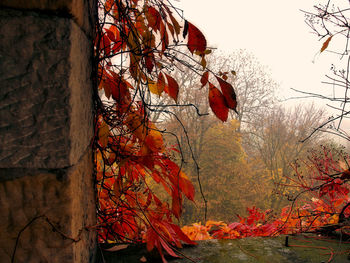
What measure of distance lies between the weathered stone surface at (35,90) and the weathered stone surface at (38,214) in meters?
0.04

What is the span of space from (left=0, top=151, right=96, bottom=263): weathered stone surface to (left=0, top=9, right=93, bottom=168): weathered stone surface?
41 mm

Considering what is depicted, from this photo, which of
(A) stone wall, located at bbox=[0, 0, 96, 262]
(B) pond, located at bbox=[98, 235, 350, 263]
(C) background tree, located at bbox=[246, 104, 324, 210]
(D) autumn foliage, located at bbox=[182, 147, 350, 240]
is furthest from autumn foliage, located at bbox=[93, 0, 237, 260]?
(C) background tree, located at bbox=[246, 104, 324, 210]

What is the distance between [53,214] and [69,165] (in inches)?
4.7

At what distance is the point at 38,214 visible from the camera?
0.58 m

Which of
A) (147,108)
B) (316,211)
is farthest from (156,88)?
(316,211)

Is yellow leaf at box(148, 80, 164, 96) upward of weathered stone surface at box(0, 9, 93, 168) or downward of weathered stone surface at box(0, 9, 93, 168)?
upward

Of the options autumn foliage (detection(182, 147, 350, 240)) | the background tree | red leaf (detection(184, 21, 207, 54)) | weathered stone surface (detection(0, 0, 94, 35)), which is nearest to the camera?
weathered stone surface (detection(0, 0, 94, 35))

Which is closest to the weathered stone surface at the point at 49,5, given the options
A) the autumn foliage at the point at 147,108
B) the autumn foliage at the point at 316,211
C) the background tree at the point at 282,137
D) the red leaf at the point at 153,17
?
the autumn foliage at the point at 147,108

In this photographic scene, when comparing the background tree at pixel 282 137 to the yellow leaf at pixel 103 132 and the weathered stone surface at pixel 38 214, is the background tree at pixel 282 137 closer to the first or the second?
the yellow leaf at pixel 103 132

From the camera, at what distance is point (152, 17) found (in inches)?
36.6

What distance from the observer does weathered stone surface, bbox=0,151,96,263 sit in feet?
1.84

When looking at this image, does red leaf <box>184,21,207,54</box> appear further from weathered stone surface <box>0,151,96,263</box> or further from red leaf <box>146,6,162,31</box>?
weathered stone surface <box>0,151,96,263</box>

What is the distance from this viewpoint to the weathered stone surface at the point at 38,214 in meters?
0.56

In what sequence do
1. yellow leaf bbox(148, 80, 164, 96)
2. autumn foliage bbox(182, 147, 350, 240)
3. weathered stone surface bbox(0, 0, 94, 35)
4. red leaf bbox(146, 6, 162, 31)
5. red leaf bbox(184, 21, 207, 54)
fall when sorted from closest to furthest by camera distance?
weathered stone surface bbox(0, 0, 94, 35), red leaf bbox(184, 21, 207, 54), red leaf bbox(146, 6, 162, 31), yellow leaf bbox(148, 80, 164, 96), autumn foliage bbox(182, 147, 350, 240)
